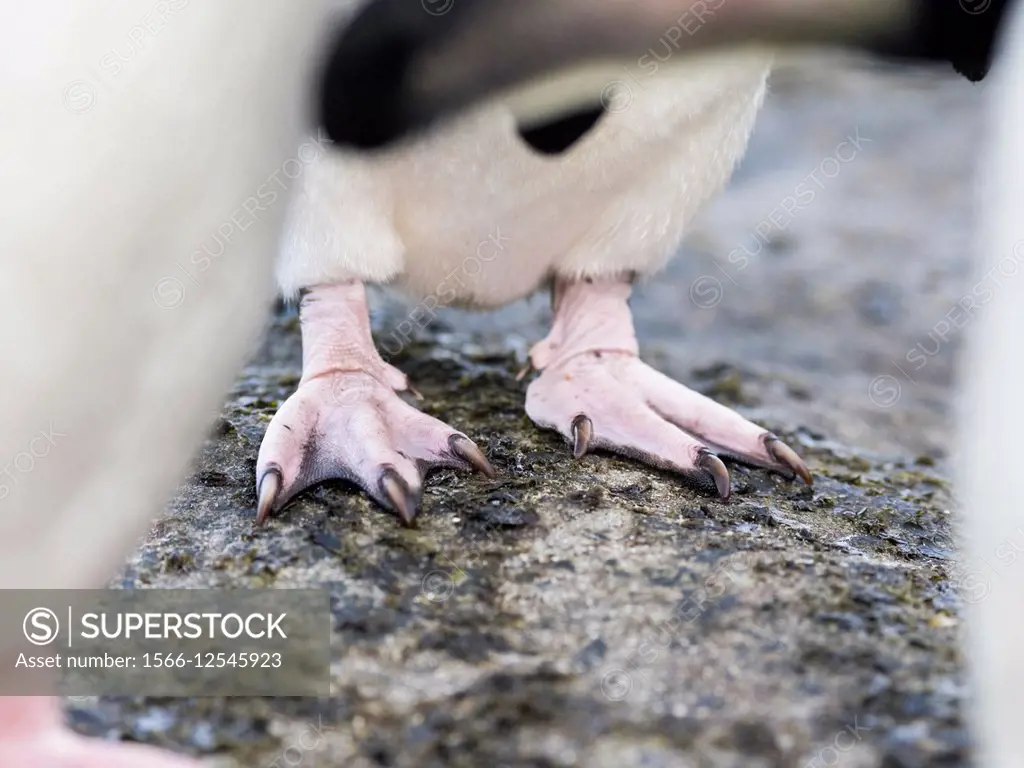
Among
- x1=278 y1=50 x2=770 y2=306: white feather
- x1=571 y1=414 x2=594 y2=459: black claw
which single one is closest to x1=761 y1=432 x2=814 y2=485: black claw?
x1=571 y1=414 x2=594 y2=459: black claw

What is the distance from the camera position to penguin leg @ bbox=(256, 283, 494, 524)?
122cm

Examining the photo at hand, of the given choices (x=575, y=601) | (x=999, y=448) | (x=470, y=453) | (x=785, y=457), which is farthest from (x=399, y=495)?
(x=999, y=448)

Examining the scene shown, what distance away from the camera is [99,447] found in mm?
1016

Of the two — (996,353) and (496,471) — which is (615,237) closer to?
(496,471)

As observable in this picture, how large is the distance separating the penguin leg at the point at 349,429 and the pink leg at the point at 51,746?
0.91 ft

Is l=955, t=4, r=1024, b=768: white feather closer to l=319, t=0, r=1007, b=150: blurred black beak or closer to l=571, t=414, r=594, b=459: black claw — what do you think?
l=319, t=0, r=1007, b=150: blurred black beak

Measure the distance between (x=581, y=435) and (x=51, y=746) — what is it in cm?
68

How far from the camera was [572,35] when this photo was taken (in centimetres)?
92

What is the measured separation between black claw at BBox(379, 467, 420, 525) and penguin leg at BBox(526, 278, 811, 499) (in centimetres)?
25

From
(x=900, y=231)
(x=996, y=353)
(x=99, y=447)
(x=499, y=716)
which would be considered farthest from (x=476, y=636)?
(x=900, y=231)

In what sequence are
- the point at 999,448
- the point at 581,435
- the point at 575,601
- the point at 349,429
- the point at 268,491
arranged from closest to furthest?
the point at 999,448 → the point at 575,601 → the point at 268,491 → the point at 349,429 → the point at 581,435

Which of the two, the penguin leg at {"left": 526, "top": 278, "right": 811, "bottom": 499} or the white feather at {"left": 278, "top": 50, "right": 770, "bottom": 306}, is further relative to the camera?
the penguin leg at {"left": 526, "top": 278, "right": 811, "bottom": 499}

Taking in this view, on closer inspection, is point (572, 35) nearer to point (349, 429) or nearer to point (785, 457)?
point (349, 429)

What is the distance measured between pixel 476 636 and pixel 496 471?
329 millimetres
